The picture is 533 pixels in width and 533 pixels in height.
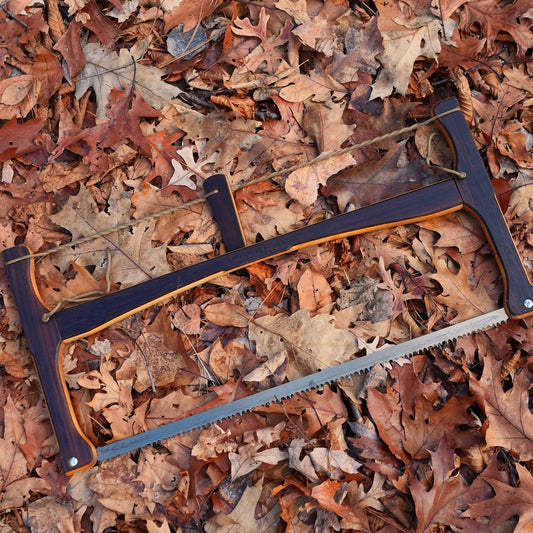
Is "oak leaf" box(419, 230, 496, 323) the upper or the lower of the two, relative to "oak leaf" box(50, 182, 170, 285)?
lower

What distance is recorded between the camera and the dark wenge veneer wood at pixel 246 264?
10.3 ft

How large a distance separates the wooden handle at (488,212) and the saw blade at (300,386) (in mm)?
141

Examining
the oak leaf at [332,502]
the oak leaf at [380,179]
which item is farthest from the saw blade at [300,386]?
the oak leaf at [380,179]

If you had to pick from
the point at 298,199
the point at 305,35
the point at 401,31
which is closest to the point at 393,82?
the point at 401,31

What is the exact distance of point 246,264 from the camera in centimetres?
317

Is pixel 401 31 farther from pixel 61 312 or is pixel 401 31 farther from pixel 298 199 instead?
pixel 61 312

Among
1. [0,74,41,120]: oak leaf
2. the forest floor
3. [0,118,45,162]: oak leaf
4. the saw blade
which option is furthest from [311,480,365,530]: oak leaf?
[0,74,41,120]: oak leaf

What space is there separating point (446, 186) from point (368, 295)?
805 millimetres

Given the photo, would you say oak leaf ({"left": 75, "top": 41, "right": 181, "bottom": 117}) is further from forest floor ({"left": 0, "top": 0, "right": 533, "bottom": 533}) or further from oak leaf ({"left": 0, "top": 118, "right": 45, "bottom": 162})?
oak leaf ({"left": 0, "top": 118, "right": 45, "bottom": 162})

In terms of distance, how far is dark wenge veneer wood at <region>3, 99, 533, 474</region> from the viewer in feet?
10.3

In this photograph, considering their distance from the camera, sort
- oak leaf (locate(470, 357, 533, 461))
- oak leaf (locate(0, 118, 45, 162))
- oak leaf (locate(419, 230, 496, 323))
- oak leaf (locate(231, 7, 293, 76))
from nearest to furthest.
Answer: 1. oak leaf (locate(470, 357, 533, 461))
2. oak leaf (locate(419, 230, 496, 323))
3. oak leaf (locate(0, 118, 45, 162))
4. oak leaf (locate(231, 7, 293, 76))

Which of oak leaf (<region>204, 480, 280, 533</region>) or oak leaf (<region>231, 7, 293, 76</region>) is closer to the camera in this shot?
oak leaf (<region>204, 480, 280, 533</region>)

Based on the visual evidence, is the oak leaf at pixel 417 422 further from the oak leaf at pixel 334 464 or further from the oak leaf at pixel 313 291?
the oak leaf at pixel 313 291

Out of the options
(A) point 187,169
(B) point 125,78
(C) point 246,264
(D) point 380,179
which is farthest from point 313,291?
(B) point 125,78
